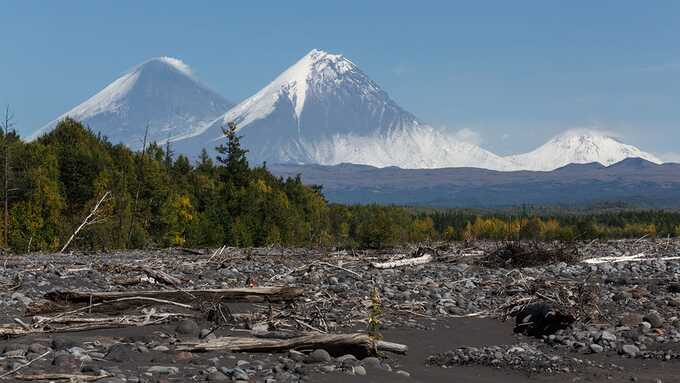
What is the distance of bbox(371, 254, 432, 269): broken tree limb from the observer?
23.9 m

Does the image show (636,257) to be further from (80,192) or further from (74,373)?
(80,192)

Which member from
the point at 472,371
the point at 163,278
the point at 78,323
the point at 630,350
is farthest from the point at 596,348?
the point at 163,278

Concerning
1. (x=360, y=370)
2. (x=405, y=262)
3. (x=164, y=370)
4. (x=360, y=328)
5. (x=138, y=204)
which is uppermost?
(x=138, y=204)

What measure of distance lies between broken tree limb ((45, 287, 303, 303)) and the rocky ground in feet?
0.59

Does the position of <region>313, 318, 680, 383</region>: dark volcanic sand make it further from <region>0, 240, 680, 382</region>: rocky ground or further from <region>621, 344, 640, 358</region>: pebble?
<region>621, 344, 640, 358</region>: pebble

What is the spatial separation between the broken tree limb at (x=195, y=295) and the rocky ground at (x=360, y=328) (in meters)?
0.18

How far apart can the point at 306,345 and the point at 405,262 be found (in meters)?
15.3

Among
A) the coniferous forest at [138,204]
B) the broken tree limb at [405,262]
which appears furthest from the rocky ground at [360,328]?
the coniferous forest at [138,204]

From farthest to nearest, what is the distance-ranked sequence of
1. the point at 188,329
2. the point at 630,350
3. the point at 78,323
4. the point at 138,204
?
the point at 138,204, the point at 78,323, the point at 188,329, the point at 630,350

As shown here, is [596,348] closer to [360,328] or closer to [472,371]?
[472,371]

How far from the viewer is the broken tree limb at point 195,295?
13.1 m

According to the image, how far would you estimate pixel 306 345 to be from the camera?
9.99 meters

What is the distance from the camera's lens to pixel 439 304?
1544 cm

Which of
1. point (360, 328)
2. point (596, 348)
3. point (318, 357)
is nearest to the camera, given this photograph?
point (318, 357)
